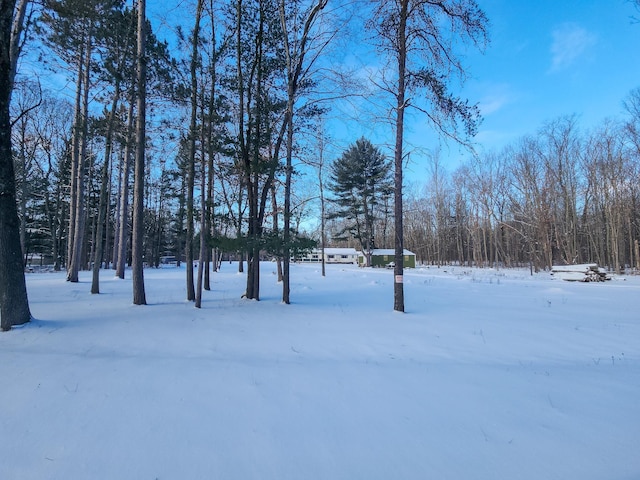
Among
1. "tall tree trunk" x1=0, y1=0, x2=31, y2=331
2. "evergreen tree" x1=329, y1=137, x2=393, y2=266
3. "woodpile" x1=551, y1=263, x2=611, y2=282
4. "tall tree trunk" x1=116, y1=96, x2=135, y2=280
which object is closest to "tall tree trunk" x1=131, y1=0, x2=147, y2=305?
"tall tree trunk" x1=116, y1=96, x2=135, y2=280

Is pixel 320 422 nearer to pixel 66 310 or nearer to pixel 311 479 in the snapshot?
pixel 311 479

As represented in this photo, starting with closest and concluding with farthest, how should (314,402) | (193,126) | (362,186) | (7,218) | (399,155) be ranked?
(314,402) < (7,218) < (399,155) < (193,126) < (362,186)

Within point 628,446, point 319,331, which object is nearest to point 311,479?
point 628,446

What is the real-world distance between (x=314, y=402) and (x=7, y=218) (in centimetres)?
605

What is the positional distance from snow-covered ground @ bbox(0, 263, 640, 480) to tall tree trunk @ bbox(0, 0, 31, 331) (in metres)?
0.47

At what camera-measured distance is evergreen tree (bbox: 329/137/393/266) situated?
3506 cm

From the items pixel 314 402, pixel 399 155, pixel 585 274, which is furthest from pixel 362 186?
pixel 314 402

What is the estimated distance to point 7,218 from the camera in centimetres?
510

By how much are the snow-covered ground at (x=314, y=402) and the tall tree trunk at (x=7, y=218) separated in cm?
47

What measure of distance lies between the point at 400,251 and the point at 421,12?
589 cm

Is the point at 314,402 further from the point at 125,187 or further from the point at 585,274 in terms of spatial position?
the point at 585,274

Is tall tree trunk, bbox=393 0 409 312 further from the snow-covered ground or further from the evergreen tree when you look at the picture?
the evergreen tree

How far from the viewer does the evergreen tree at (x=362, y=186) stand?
35062 mm

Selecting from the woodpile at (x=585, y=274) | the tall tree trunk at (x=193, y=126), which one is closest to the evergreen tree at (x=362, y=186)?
the woodpile at (x=585, y=274)
